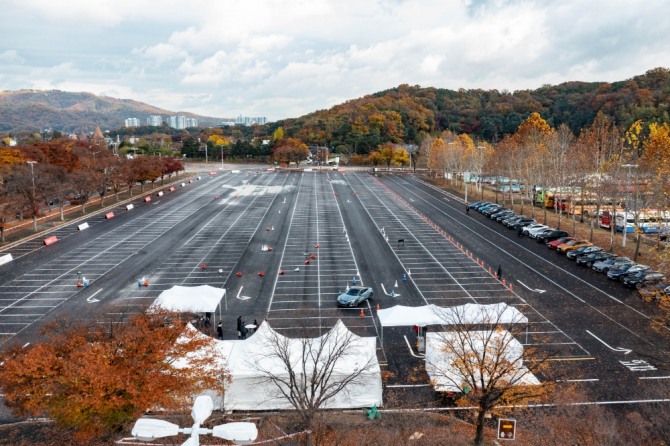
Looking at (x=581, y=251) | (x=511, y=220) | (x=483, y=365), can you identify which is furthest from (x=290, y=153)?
(x=483, y=365)

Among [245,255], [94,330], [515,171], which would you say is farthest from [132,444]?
[515,171]

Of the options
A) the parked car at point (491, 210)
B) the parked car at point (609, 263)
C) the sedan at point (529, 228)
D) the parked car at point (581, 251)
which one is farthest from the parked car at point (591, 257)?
the parked car at point (491, 210)

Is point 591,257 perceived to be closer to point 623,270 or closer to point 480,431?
point 623,270

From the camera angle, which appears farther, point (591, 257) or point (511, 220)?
point (511, 220)

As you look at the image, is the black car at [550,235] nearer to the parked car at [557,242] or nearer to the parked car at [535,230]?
the parked car at [535,230]

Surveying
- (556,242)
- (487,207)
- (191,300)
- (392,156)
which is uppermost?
(392,156)

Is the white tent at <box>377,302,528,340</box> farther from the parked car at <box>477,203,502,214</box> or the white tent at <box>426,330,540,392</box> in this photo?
the parked car at <box>477,203,502,214</box>

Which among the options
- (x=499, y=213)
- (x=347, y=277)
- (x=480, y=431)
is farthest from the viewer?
(x=499, y=213)

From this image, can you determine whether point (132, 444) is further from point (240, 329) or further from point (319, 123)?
point (319, 123)
